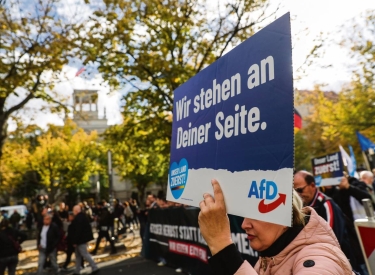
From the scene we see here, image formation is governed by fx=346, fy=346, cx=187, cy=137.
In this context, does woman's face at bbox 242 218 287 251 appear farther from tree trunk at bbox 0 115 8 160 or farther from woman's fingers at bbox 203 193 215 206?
tree trunk at bbox 0 115 8 160

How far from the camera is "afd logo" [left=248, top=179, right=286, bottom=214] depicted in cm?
138

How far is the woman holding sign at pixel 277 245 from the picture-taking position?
128cm

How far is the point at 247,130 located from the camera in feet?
5.34

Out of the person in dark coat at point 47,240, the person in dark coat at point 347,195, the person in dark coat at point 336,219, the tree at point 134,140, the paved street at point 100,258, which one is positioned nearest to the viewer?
the person in dark coat at point 336,219

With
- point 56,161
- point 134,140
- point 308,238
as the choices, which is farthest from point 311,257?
point 56,161

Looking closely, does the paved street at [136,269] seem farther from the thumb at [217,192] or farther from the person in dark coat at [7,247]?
the thumb at [217,192]

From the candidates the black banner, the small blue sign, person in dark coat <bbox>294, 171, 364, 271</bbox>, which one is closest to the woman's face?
the small blue sign

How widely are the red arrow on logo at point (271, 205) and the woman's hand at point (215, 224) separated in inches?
6.4

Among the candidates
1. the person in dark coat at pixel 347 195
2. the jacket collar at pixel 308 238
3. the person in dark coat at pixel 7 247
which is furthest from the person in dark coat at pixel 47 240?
the jacket collar at pixel 308 238

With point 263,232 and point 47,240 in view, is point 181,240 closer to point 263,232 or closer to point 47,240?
point 47,240

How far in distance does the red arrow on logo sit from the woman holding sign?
6.5 inches

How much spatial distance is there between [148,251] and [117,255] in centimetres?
216

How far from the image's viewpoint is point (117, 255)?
11938 millimetres

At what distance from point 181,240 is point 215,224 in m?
6.86
